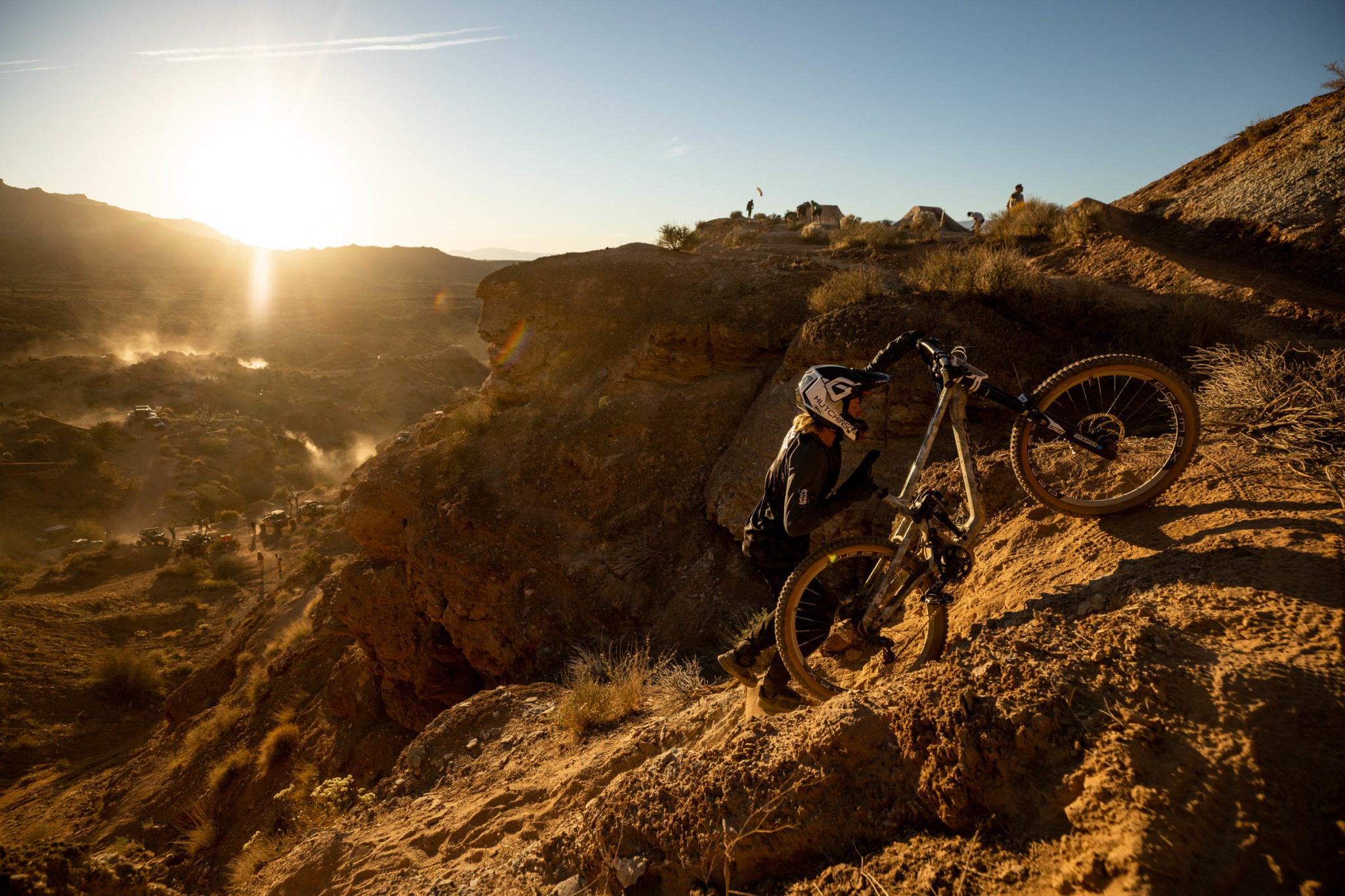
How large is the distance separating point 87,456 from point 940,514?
3935cm

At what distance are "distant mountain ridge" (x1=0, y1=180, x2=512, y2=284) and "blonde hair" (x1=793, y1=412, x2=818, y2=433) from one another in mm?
93053

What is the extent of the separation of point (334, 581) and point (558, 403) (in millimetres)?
8011

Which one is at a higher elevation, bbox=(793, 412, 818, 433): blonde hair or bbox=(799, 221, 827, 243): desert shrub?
bbox=(799, 221, 827, 243): desert shrub

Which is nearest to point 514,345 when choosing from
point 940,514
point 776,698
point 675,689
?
point 675,689

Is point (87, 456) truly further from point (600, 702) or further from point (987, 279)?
point (987, 279)

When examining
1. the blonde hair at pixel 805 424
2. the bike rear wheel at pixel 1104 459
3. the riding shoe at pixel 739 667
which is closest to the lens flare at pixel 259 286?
the riding shoe at pixel 739 667

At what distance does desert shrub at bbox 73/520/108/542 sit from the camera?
25.1 m

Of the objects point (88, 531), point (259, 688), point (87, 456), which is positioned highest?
point (87, 456)

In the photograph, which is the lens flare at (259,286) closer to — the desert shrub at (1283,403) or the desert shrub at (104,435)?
the desert shrub at (104,435)

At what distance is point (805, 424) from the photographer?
3.46 m

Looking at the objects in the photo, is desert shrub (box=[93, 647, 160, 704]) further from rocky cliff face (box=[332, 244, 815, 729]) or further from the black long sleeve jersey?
the black long sleeve jersey

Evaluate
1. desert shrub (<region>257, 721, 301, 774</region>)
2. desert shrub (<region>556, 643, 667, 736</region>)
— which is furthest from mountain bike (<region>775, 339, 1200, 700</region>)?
desert shrub (<region>257, 721, 301, 774</region>)

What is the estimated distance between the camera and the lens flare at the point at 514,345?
43.0 ft

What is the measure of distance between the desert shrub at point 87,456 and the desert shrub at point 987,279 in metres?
37.7
